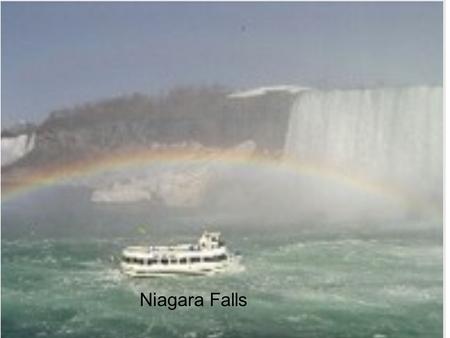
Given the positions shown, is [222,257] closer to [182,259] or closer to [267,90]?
[182,259]

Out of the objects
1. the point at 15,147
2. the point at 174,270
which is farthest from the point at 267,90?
the point at 15,147

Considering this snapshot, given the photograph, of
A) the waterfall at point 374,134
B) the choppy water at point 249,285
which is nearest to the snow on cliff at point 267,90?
the waterfall at point 374,134

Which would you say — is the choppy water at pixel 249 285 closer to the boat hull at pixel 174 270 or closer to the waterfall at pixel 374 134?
the boat hull at pixel 174 270

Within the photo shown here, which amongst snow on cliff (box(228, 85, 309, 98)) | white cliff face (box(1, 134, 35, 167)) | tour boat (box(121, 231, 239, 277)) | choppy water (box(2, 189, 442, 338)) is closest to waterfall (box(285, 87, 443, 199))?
snow on cliff (box(228, 85, 309, 98))

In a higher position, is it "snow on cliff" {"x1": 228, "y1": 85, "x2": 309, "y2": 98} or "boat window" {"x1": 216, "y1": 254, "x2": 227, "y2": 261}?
"snow on cliff" {"x1": 228, "y1": 85, "x2": 309, "y2": 98}

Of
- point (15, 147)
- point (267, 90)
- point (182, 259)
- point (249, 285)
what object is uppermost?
point (267, 90)

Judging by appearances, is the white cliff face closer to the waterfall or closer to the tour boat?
the tour boat
